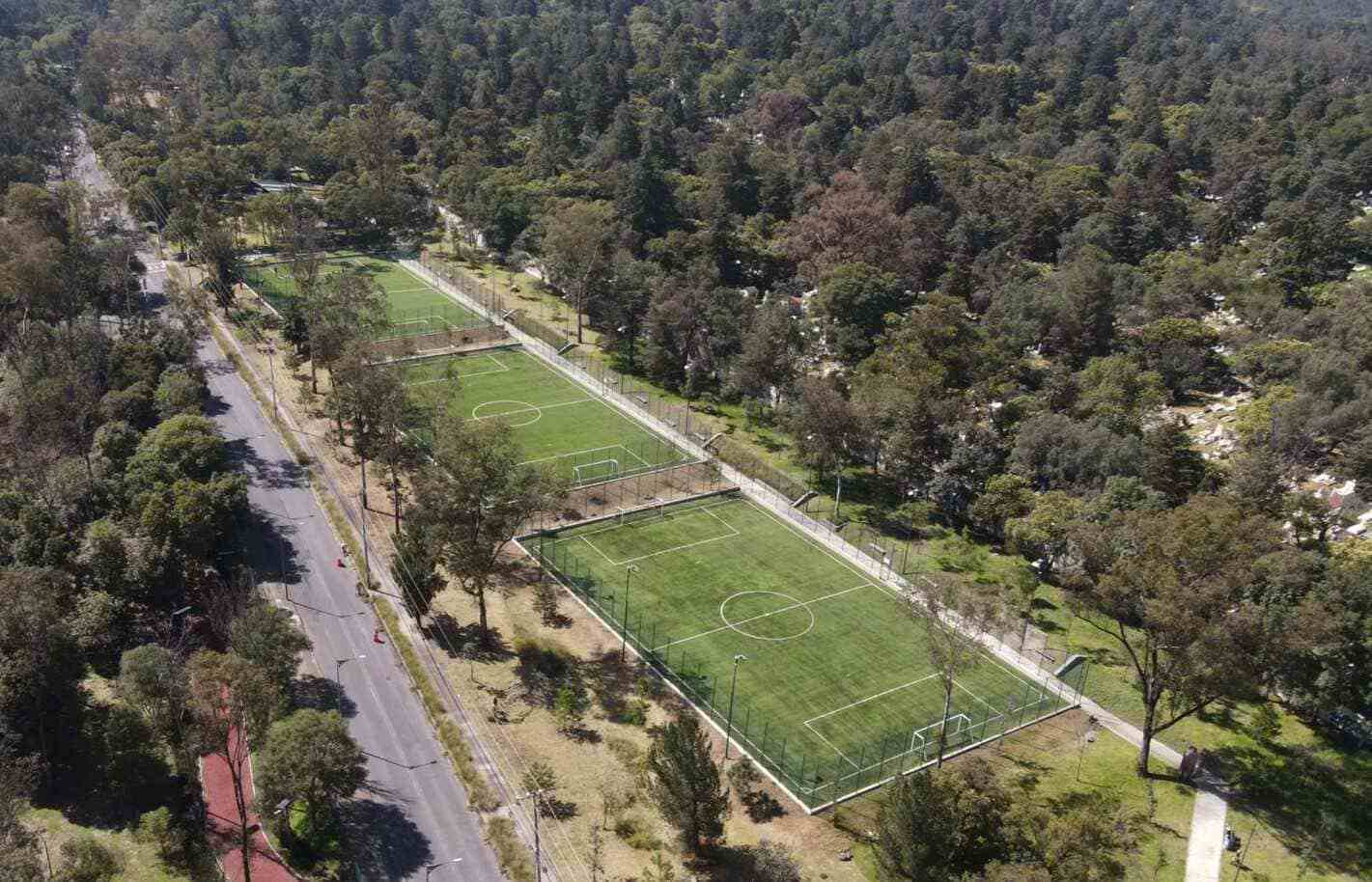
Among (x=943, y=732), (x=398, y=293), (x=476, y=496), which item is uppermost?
(x=476, y=496)

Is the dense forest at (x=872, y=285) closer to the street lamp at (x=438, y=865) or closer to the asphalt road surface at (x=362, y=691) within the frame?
the asphalt road surface at (x=362, y=691)

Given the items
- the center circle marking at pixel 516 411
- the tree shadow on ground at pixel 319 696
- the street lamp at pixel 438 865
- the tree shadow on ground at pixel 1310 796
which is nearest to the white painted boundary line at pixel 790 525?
the center circle marking at pixel 516 411

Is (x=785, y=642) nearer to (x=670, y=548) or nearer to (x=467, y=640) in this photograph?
(x=670, y=548)

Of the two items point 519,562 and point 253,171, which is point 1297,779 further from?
point 253,171

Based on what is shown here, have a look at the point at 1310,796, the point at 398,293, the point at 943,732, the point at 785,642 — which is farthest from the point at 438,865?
the point at 398,293

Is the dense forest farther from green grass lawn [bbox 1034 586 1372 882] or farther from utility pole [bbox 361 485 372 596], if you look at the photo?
utility pole [bbox 361 485 372 596]
